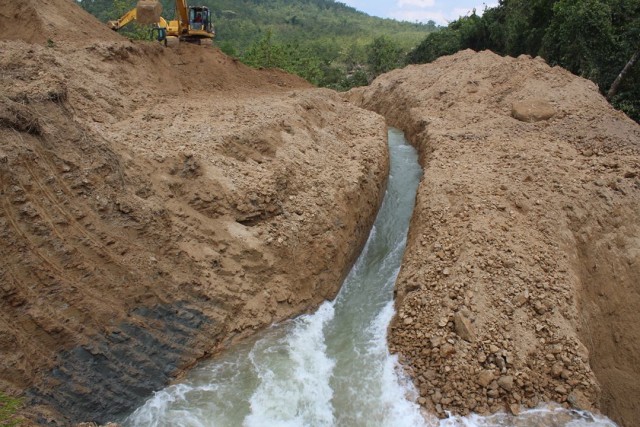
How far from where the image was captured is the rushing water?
669 centimetres

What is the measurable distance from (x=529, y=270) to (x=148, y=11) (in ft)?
43.5

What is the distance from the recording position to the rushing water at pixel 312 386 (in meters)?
6.69

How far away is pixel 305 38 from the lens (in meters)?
71.0

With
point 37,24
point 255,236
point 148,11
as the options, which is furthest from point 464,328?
point 148,11

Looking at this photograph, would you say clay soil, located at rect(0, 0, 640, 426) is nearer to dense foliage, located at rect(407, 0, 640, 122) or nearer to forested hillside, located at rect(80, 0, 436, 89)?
dense foliage, located at rect(407, 0, 640, 122)

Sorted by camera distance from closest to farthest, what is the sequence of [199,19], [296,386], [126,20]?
[296,386]
[199,19]
[126,20]

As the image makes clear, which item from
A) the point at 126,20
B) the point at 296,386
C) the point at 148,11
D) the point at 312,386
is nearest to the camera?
the point at 296,386

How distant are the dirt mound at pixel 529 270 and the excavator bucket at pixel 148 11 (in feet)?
32.0

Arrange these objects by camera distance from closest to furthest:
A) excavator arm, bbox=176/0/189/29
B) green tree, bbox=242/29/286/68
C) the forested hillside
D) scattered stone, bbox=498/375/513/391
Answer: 1. scattered stone, bbox=498/375/513/391
2. excavator arm, bbox=176/0/189/29
3. green tree, bbox=242/29/286/68
4. the forested hillside

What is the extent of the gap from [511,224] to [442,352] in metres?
3.48

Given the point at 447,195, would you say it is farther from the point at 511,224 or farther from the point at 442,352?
the point at 442,352

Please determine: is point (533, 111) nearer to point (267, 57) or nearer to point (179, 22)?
point (179, 22)

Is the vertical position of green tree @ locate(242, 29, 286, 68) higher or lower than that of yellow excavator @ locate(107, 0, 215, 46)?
lower

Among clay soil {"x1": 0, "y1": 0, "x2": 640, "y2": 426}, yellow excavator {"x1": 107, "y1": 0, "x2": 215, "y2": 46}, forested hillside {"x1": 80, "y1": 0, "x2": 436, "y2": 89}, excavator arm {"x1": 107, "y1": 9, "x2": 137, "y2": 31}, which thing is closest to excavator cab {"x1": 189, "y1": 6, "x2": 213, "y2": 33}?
yellow excavator {"x1": 107, "y1": 0, "x2": 215, "y2": 46}
